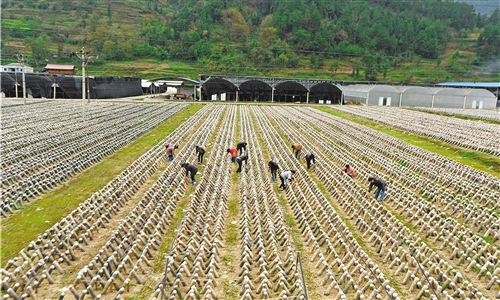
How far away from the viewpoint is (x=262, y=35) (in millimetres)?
116125

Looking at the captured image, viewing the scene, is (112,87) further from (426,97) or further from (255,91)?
(426,97)

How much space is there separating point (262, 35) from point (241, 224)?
111849mm

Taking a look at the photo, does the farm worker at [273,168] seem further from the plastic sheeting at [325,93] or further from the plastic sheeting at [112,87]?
the plastic sheeting at [112,87]

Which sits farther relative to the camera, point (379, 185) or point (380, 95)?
point (380, 95)

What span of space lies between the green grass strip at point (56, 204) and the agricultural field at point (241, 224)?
0.06 metres

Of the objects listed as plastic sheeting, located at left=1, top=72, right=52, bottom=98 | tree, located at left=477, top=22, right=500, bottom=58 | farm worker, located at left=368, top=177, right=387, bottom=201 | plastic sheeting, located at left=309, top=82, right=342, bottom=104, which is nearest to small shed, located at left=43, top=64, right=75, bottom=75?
plastic sheeting, located at left=1, top=72, right=52, bottom=98

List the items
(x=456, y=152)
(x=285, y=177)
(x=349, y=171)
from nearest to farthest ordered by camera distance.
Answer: (x=285, y=177), (x=349, y=171), (x=456, y=152)

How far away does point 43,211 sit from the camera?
11.1 m

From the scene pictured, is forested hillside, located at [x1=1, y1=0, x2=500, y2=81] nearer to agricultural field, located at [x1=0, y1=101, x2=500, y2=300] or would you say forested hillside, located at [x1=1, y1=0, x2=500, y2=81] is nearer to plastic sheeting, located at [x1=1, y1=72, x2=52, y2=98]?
plastic sheeting, located at [x1=1, y1=72, x2=52, y2=98]

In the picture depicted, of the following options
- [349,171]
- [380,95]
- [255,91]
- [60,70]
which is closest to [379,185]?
[349,171]

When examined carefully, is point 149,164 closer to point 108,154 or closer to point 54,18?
point 108,154

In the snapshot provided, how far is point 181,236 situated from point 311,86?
4978 cm

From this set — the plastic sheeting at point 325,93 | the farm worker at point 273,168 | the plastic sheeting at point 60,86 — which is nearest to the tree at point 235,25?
the plastic sheeting at point 325,93

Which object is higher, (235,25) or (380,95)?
(235,25)
